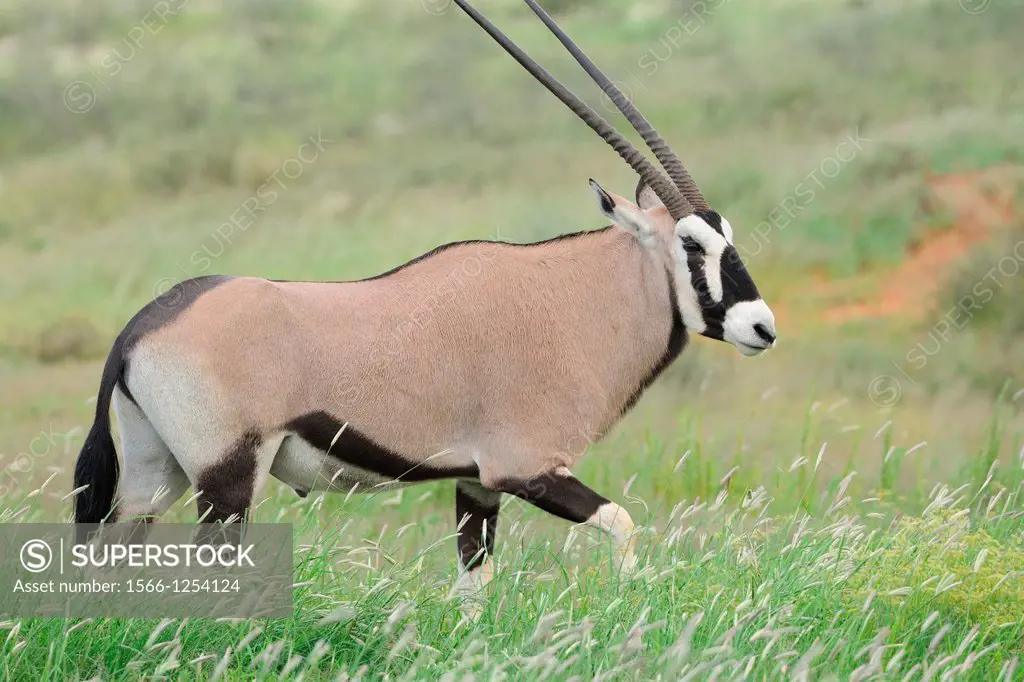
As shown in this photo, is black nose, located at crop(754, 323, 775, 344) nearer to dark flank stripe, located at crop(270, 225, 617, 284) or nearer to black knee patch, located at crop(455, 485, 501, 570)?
dark flank stripe, located at crop(270, 225, 617, 284)

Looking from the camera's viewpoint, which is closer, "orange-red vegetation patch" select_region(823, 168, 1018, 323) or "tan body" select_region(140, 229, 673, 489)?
"tan body" select_region(140, 229, 673, 489)

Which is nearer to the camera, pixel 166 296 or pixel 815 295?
pixel 166 296

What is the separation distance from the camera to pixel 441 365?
5977 millimetres

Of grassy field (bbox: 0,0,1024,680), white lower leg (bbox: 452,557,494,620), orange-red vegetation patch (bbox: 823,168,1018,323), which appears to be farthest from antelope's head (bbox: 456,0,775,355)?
orange-red vegetation patch (bbox: 823,168,1018,323)

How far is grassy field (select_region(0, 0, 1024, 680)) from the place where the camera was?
16.3 ft

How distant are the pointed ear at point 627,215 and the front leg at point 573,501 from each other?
44.1 inches

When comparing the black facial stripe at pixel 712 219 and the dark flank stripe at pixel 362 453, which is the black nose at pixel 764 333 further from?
the dark flank stripe at pixel 362 453

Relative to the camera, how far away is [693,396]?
12.6 meters

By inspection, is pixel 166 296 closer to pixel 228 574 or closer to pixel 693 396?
pixel 228 574

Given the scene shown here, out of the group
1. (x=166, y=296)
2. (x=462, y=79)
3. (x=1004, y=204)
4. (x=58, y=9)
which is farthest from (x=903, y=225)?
(x=58, y=9)

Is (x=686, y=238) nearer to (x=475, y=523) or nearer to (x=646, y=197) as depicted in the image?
(x=646, y=197)

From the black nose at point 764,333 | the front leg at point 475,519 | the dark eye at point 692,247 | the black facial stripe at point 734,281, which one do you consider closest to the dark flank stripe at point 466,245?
the dark eye at point 692,247

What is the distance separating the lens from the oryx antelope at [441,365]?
5574mm

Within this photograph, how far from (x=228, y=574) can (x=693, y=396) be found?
797 cm
